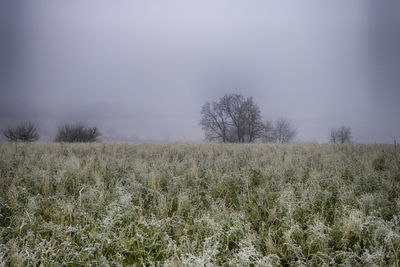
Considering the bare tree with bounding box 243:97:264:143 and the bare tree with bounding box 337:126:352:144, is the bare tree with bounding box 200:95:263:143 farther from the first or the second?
the bare tree with bounding box 337:126:352:144

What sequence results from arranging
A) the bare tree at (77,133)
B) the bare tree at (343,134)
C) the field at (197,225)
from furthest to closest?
the bare tree at (343,134) → the bare tree at (77,133) → the field at (197,225)

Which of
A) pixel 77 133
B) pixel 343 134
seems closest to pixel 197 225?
pixel 77 133

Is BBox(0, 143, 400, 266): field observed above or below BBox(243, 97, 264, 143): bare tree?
below

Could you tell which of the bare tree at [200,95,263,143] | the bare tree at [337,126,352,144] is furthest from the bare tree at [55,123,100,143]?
the bare tree at [337,126,352,144]

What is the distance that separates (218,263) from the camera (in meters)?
2.25

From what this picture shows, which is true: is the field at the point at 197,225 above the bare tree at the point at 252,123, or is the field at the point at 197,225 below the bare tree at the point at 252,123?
below

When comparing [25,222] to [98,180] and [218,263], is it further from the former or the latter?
[218,263]

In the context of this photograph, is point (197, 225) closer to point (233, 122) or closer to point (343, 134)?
point (233, 122)

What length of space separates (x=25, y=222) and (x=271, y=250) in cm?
302

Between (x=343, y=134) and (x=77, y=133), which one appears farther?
(x=343, y=134)

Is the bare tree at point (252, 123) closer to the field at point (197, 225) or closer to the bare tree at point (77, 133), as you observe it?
the bare tree at point (77, 133)

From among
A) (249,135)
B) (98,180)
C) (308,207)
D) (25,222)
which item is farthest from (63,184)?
(249,135)

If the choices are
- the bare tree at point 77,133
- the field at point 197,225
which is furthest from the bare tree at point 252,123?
the field at point 197,225

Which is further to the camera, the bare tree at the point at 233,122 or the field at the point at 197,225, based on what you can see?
the bare tree at the point at 233,122
